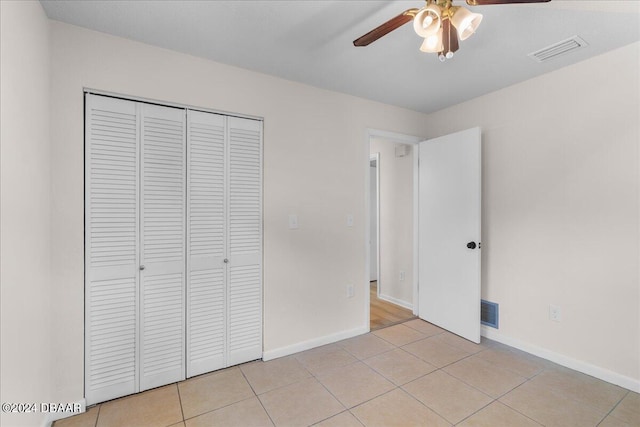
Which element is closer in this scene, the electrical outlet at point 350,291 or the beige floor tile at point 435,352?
the beige floor tile at point 435,352

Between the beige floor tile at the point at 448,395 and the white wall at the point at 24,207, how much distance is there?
2188mm

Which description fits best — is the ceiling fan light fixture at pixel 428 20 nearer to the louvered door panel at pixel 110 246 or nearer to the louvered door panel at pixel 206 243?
the louvered door panel at pixel 206 243

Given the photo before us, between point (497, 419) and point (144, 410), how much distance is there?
219cm

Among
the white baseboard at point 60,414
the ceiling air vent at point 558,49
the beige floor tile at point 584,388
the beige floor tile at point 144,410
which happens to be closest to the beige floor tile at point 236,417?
the beige floor tile at point 144,410

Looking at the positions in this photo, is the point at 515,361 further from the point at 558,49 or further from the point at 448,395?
the point at 558,49

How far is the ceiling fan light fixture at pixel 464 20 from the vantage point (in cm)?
133

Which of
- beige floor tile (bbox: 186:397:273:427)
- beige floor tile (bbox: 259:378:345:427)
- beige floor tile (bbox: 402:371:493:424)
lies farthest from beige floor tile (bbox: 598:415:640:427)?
beige floor tile (bbox: 186:397:273:427)

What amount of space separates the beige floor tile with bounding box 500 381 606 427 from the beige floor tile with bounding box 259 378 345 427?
1.17 metres

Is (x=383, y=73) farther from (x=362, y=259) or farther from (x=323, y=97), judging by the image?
(x=362, y=259)

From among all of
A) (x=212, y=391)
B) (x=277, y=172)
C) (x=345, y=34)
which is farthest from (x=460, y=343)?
(x=345, y=34)

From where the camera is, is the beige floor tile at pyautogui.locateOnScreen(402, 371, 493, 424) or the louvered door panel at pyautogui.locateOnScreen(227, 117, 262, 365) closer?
the beige floor tile at pyautogui.locateOnScreen(402, 371, 493, 424)

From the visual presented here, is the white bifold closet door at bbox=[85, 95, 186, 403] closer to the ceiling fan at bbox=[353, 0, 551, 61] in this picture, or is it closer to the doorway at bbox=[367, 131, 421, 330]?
the ceiling fan at bbox=[353, 0, 551, 61]

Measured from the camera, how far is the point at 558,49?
2125mm

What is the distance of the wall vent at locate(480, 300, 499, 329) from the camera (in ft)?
9.50
